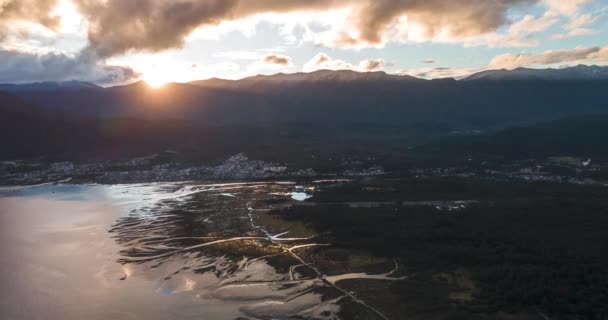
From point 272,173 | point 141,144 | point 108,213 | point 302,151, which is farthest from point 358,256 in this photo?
point 141,144

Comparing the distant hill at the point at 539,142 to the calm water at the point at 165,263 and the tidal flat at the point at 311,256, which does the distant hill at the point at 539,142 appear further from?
the calm water at the point at 165,263

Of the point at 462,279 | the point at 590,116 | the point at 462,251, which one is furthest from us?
the point at 590,116

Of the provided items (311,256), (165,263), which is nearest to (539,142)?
(311,256)

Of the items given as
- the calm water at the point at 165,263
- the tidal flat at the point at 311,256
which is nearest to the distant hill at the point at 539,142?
the tidal flat at the point at 311,256

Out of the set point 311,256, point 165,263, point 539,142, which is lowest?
point 311,256

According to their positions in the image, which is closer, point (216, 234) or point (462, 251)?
point (462, 251)

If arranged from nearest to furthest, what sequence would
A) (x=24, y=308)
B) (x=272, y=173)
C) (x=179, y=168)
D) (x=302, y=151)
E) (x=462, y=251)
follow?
1. (x=24, y=308)
2. (x=462, y=251)
3. (x=272, y=173)
4. (x=179, y=168)
5. (x=302, y=151)

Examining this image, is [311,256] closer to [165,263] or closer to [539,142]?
[165,263]

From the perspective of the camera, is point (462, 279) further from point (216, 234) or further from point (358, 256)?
point (216, 234)
